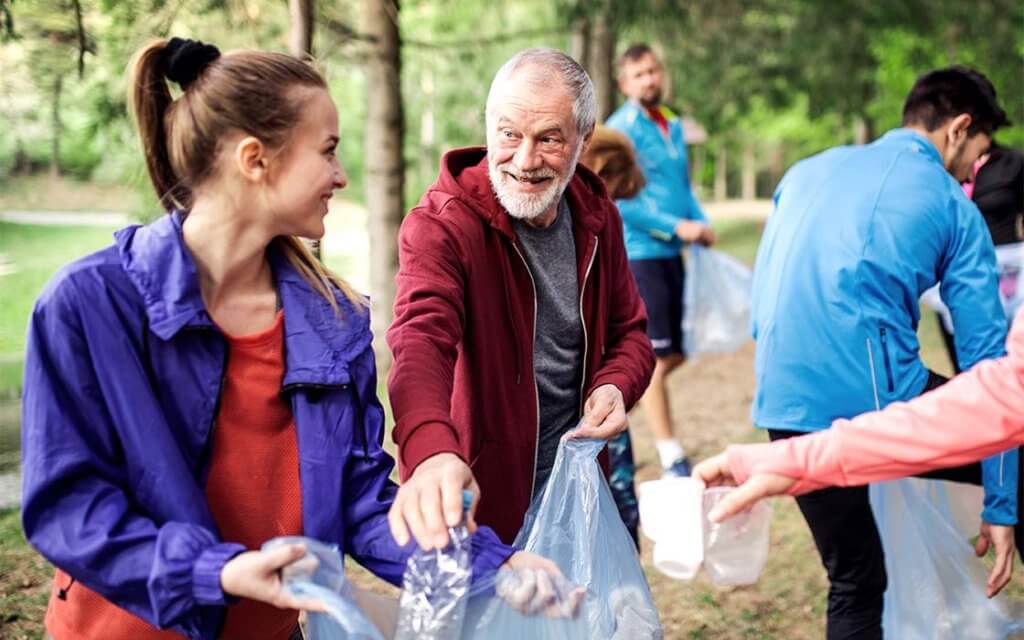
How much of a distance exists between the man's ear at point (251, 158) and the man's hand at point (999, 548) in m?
2.44

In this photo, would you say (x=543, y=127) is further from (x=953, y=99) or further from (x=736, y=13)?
(x=736, y=13)

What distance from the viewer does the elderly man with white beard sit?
8.44 ft

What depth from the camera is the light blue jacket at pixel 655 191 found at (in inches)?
231

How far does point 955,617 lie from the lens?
139 inches

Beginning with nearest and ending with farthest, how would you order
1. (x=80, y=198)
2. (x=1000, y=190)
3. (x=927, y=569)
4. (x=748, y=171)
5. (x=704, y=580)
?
1. (x=927, y=569)
2. (x=704, y=580)
3. (x=1000, y=190)
4. (x=80, y=198)
5. (x=748, y=171)

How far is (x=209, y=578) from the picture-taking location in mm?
1649

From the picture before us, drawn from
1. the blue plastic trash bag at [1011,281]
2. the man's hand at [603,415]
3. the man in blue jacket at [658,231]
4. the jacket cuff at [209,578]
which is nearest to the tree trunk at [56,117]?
the man in blue jacket at [658,231]

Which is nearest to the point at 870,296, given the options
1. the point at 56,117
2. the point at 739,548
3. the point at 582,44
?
the point at 739,548

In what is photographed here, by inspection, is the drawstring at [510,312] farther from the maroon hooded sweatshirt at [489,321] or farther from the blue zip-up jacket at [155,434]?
the blue zip-up jacket at [155,434]

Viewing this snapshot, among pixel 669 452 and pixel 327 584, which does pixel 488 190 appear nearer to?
pixel 327 584

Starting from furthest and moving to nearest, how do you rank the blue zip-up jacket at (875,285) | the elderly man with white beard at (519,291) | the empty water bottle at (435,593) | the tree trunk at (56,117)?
the tree trunk at (56,117) < the blue zip-up jacket at (875,285) < the elderly man with white beard at (519,291) < the empty water bottle at (435,593)

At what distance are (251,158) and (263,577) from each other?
732 mm

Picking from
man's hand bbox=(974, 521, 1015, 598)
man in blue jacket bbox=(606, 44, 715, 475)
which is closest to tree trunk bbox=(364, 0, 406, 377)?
man in blue jacket bbox=(606, 44, 715, 475)

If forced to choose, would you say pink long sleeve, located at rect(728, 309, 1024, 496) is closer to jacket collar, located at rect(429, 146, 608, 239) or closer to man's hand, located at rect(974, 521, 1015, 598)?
jacket collar, located at rect(429, 146, 608, 239)
